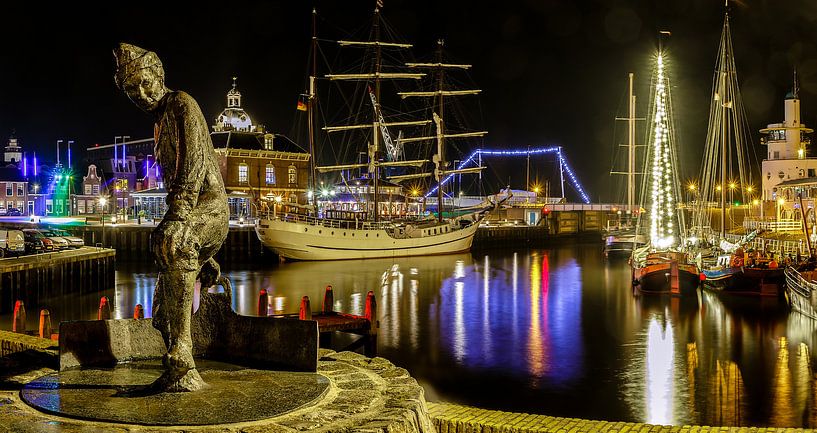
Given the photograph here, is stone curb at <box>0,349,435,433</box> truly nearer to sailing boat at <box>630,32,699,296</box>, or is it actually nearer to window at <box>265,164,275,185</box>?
sailing boat at <box>630,32,699,296</box>

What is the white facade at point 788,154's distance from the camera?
76875 mm

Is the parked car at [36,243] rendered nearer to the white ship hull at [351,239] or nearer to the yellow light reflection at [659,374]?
the white ship hull at [351,239]

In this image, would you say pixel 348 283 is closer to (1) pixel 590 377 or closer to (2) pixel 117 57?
(1) pixel 590 377

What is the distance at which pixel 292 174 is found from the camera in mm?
78750

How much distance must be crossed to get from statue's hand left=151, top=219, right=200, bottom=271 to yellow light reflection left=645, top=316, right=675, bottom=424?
10.8 meters

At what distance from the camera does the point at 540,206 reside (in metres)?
111

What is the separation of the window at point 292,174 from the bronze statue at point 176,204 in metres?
71.9

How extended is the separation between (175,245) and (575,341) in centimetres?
1950

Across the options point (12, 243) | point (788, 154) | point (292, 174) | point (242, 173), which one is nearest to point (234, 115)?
point (292, 174)

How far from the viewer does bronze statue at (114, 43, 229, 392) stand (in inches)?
272

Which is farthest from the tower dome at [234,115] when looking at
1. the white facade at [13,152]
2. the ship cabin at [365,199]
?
the white facade at [13,152]

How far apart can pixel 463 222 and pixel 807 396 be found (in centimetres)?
6360

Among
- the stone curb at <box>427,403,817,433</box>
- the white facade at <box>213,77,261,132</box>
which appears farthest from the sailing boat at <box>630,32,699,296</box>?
the white facade at <box>213,77,261,132</box>

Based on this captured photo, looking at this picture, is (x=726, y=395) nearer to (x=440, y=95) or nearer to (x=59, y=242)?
(x=59, y=242)
